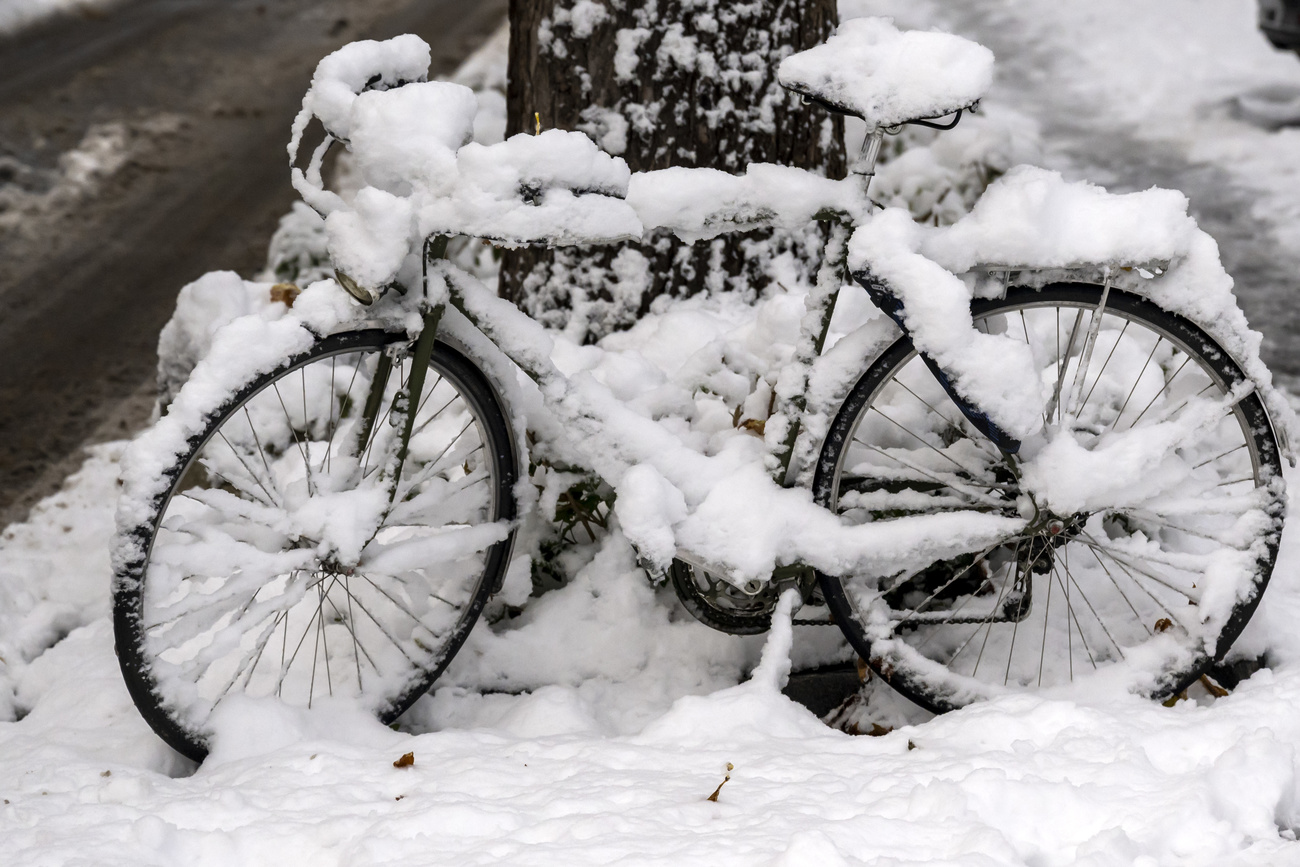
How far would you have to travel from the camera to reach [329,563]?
2.36 metres

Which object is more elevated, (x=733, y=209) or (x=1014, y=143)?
(x=733, y=209)

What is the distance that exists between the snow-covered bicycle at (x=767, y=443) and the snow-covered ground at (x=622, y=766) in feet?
0.56

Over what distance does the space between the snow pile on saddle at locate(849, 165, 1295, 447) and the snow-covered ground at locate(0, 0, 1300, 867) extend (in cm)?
62

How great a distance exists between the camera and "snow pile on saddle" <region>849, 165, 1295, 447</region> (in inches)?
88.1

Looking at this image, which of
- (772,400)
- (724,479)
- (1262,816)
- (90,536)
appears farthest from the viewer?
(90,536)

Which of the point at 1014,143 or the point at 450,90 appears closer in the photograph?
the point at 450,90

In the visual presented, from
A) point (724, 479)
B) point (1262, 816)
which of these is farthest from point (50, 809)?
point (1262, 816)

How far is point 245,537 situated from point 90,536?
52.1 inches

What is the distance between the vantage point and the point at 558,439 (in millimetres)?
2613

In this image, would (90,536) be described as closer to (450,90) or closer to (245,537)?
(245,537)

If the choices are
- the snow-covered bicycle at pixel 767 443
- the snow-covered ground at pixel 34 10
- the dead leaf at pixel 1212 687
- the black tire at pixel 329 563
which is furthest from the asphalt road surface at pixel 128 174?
the dead leaf at pixel 1212 687

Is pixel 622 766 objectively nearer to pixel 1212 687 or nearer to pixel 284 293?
pixel 1212 687

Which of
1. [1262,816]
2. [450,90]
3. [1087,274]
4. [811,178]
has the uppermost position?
[450,90]

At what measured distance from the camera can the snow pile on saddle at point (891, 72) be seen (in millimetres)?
2162
